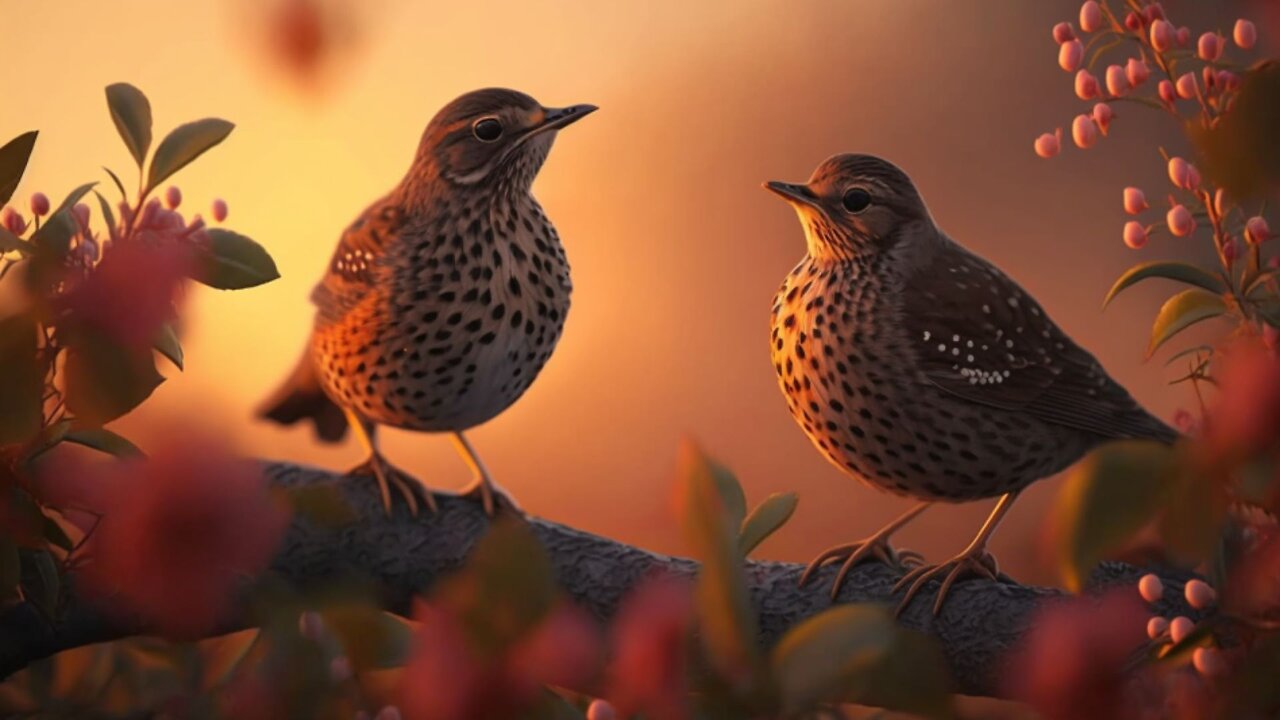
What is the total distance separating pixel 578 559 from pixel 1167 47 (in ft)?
3.38

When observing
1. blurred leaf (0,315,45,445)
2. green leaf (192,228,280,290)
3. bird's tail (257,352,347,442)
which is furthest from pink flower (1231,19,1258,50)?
bird's tail (257,352,347,442)

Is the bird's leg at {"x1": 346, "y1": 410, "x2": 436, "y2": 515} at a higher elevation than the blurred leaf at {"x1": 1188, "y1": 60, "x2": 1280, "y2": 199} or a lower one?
lower

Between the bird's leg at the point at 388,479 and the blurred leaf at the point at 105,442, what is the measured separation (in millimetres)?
979

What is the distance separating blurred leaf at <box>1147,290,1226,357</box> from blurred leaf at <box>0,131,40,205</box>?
87 cm

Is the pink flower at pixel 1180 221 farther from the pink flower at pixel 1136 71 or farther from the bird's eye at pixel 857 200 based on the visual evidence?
the bird's eye at pixel 857 200

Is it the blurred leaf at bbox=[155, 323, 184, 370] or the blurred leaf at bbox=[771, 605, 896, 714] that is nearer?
the blurred leaf at bbox=[771, 605, 896, 714]

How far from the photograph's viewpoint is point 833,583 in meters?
1.73

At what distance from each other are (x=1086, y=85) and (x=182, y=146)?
2.61 feet

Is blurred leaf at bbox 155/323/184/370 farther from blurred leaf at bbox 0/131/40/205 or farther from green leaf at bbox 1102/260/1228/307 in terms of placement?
green leaf at bbox 1102/260/1228/307

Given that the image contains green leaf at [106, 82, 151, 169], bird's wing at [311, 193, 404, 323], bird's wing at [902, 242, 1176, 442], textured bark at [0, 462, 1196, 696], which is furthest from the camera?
bird's wing at [311, 193, 404, 323]

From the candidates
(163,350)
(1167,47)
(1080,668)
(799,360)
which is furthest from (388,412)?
(1080,668)

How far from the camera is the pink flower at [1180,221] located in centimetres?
108

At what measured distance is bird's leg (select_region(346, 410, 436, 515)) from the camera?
205cm

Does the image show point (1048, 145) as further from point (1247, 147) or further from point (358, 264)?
point (358, 264)
